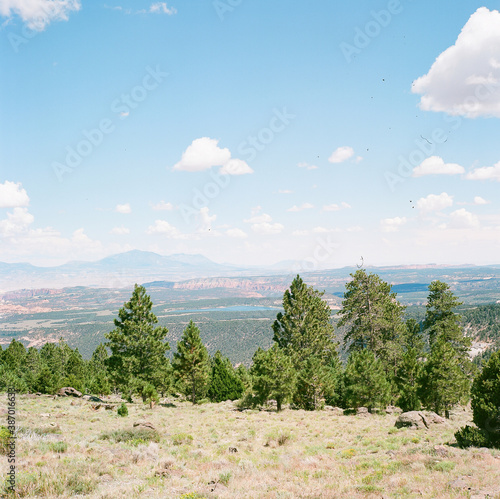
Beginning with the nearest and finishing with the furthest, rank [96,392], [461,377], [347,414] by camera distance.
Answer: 1. [461,377]
2. [347,414]
3. [96,392]

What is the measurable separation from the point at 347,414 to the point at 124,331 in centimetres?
2383

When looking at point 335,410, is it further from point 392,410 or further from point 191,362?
point 191,362

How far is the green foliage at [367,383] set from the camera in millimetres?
31156

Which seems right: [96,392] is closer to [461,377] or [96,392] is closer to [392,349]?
[392,349]

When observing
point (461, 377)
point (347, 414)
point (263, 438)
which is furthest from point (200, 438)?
point (461, 377)

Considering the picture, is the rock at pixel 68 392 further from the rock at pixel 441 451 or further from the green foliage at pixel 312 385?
the rock at pixel 441 451

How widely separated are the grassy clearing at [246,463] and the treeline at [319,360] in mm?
7627

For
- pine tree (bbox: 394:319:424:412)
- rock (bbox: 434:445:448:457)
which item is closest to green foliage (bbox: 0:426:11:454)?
rock (bbox: 434:445:448:457)

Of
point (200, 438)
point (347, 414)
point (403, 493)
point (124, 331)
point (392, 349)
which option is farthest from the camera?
point (392, 349)

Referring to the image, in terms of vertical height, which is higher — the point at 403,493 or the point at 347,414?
the point at 403,493

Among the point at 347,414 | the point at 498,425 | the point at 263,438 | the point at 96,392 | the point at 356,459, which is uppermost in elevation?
the point at 498,425

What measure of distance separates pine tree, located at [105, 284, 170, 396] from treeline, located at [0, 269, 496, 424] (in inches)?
4.1

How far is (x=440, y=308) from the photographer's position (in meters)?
38.1

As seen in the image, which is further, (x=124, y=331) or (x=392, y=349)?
(x=392, y=349)
